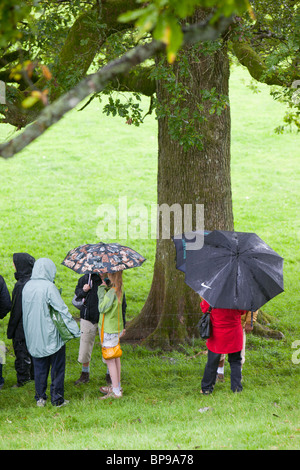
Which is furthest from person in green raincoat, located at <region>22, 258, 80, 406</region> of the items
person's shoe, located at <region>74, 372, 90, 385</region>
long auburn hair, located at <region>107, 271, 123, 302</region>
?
person's shoe, located at <region>74, 372, 90, 385</region>

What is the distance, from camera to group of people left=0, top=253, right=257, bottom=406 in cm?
638

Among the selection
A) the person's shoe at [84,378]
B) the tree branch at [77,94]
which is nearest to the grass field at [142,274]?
the person's shoe at [84,378]

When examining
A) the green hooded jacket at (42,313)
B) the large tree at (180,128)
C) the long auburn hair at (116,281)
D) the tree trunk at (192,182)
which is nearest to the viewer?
the green hooded jacket at (42,313)

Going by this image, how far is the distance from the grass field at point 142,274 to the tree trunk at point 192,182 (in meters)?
0.42

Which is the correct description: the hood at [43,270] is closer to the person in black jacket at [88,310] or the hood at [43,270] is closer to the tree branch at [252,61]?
the person in black jacket at [88,310]

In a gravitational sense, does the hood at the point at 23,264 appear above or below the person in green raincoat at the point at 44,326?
above

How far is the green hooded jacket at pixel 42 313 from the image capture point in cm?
636

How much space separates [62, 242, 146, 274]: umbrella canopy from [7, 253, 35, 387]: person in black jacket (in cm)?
57

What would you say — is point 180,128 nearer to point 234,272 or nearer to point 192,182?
point 192,182

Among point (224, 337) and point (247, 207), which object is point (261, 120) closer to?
point (247, 207)

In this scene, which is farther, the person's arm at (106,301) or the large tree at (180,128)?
the large tree at (180,128)

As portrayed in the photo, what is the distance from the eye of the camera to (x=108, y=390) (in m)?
6.88

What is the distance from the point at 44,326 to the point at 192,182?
368 centimetres

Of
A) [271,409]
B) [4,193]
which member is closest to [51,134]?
[4,193]
